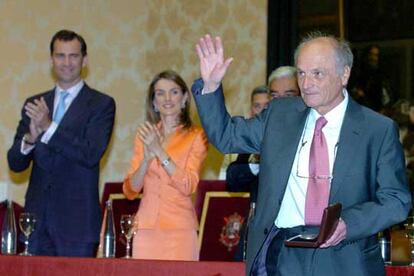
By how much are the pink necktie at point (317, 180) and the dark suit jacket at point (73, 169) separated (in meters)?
1.92

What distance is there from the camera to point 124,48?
7457mm

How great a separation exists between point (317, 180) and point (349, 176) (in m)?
0.11

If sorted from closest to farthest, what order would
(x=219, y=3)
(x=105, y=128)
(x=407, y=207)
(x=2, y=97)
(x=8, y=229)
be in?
(x=407, y=207)
(x=8, y=229)
(x=105, y=128)
(x=2, y=97)
(x=219, y=3)

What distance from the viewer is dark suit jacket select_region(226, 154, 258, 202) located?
15.2 feet

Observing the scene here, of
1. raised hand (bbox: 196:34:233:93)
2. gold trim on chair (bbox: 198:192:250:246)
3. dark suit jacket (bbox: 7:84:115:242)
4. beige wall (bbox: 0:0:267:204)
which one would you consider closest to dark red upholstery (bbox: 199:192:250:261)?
gold trim on chair (bbox: 198:192:250:246)

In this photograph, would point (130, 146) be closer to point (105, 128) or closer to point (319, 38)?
point (105, 128)

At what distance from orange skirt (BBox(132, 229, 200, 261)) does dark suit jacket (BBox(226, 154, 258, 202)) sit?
1.08ft

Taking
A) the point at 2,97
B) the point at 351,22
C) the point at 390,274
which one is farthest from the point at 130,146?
the point at 390,274

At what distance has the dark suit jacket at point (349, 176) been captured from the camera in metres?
3.32

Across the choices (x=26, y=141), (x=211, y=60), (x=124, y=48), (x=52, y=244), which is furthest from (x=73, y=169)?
(x=124, y=48)

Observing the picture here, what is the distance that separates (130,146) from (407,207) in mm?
4266

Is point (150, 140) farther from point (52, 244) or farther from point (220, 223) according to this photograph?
point (220, 223)

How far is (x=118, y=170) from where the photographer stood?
740cm

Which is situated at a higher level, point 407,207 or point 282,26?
point 282,26
